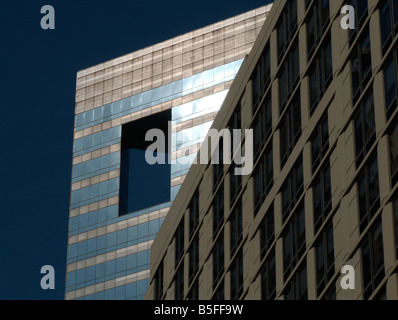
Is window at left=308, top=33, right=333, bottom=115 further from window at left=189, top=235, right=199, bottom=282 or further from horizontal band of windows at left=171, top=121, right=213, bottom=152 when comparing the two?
horizontal band of windows at left=171, top=121, right=213, bottom=152

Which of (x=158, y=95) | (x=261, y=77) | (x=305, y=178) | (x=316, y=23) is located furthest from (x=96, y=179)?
(x=305, y=178)

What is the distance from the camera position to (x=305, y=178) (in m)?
56.5

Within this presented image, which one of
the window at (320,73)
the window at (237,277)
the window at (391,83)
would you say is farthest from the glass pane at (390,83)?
the window at (237,277)

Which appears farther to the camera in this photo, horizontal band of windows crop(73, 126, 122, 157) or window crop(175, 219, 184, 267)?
horizontal band of windows crop(73, 126, 122, 157)

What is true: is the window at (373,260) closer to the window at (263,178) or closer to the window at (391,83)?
the window at (391,83)

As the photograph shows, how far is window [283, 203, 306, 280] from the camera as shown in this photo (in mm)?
56094

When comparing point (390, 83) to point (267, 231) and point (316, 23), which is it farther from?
point (267, 231)

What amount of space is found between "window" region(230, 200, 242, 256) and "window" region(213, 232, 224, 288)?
1.47 m

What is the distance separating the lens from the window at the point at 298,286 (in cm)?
5453

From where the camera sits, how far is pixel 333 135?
5372 centimetres

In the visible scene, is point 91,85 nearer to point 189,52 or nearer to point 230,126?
point 189,52

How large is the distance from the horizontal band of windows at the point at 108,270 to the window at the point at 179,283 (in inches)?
2555

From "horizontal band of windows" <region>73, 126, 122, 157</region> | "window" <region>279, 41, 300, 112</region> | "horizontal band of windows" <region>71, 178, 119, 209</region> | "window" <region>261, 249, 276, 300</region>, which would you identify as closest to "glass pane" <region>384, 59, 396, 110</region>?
"window" <region>279, 41, 300, 112</region>
